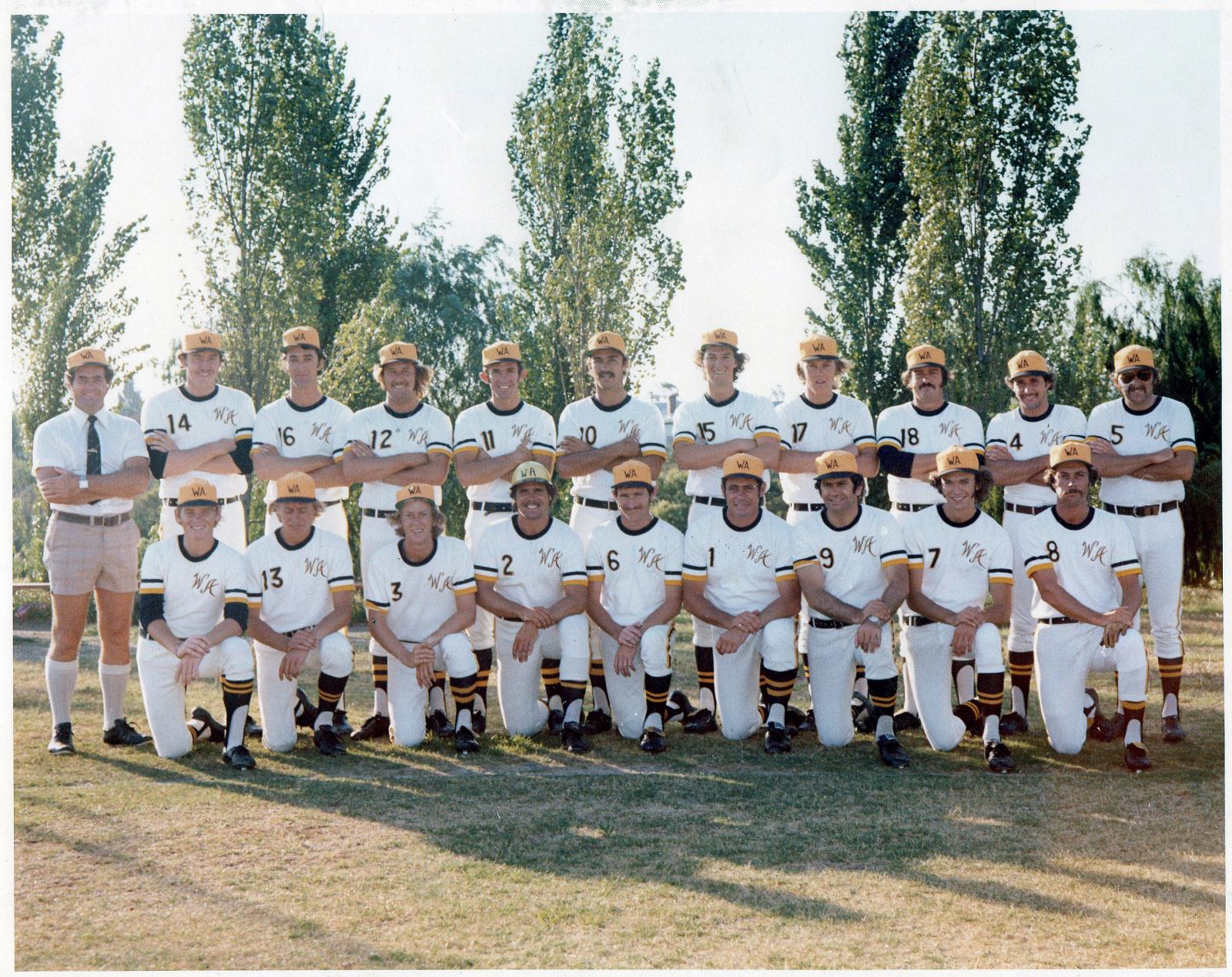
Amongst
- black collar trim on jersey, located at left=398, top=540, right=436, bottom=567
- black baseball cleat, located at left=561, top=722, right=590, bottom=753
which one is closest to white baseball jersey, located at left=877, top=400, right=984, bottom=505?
black baseball cleat, located at left=561, top=722, right=590, bottom=753

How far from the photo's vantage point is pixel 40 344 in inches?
573

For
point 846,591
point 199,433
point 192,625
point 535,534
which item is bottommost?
point 192,625

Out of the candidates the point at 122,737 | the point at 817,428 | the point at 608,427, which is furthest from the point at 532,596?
the point at 122,737

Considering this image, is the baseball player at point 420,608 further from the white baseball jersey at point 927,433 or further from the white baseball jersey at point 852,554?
the white baseball jersey at point 927,433

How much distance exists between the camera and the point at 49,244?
14.6 metres

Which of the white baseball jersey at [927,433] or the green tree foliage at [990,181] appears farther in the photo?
the green tree foliage at [990,181]

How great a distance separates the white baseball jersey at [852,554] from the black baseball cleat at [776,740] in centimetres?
64

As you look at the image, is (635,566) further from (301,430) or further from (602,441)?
(301,430)

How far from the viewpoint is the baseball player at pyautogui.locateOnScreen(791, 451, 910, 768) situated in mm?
6301

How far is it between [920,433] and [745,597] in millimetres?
1528

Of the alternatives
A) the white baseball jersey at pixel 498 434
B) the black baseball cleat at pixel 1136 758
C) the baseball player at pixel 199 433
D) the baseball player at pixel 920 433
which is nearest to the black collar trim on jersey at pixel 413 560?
the white baseball jersey at pixel 498 434

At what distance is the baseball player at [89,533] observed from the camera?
21.2 ft

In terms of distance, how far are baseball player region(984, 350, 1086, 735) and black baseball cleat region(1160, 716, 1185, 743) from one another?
0.74 meters

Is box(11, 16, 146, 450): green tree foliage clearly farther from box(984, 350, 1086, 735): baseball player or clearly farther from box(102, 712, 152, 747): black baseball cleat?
box(984, 350, 1086, 735): baseball player
